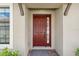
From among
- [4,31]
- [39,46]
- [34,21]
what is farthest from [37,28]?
[4,31]

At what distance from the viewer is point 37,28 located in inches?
438

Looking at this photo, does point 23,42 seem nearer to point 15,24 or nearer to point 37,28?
point 15,24

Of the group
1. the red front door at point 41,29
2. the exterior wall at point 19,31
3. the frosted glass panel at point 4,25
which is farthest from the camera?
the red front door at point 41,29

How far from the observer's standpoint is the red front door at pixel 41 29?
11078 millimetres

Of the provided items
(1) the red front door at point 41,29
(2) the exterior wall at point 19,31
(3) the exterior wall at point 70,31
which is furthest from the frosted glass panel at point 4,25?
(1) the red front door at point 41,29

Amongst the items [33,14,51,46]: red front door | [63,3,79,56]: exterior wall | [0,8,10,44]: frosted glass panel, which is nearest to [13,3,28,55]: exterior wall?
[0,8,10,44]: frosted glass panel

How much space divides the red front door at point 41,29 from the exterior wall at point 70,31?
350 cm

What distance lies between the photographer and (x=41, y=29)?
11.2 m

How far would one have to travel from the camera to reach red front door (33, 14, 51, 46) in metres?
11.1

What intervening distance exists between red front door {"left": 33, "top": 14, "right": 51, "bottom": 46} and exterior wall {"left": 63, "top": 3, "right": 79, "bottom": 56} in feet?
11.5

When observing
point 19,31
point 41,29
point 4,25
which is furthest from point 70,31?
point 41,29

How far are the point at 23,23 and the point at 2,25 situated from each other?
1.12m

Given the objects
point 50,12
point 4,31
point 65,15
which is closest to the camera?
point 65,15

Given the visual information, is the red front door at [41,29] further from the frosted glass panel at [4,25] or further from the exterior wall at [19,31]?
the exterior wall at [19,31]
